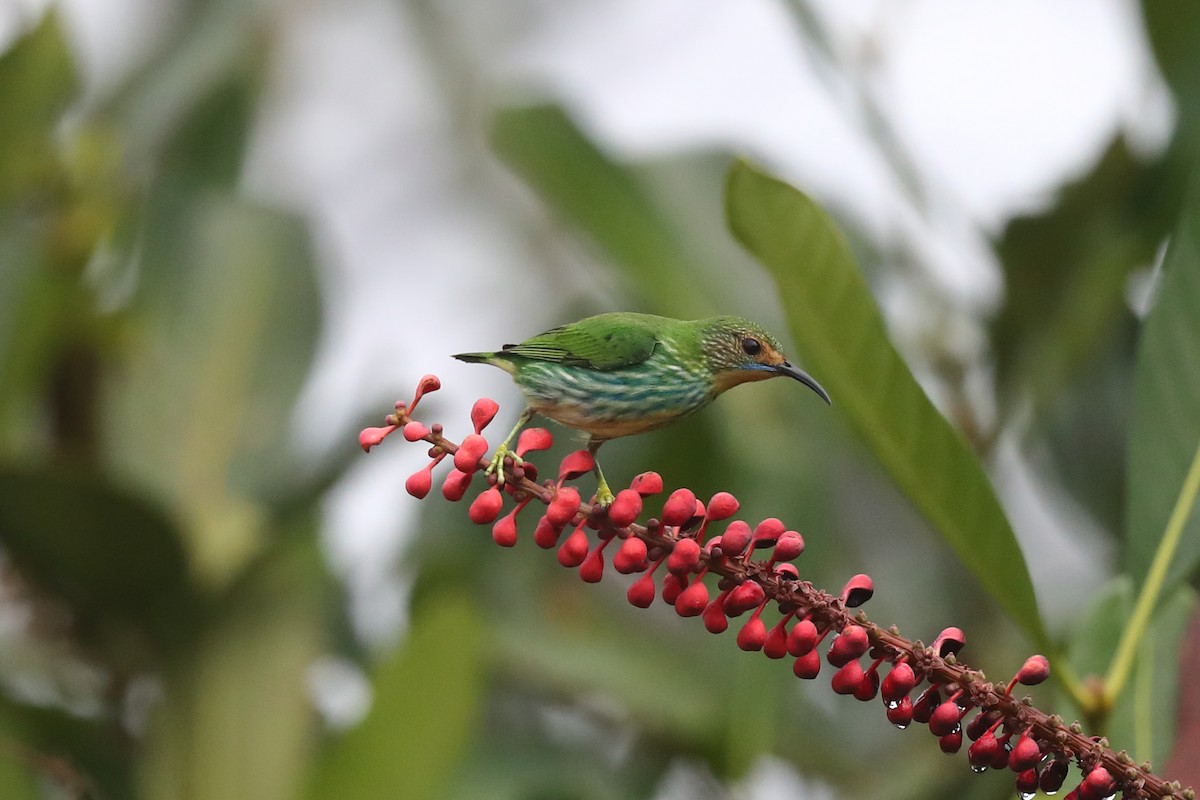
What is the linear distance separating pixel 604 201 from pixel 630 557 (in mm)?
1871

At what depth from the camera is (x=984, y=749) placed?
3.99 ft

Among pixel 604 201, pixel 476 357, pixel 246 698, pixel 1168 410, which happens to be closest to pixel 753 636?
pixel 476 357

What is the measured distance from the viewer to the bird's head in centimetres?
152

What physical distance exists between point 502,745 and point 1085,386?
1.56 m

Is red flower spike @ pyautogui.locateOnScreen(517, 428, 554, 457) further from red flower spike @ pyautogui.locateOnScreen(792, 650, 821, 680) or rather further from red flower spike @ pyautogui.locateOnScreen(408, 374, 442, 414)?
red flower spike @ pyautogui.locateOnScreen(792, 650, 821, 680)

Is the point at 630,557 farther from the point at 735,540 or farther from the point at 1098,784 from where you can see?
the point at 1098,784

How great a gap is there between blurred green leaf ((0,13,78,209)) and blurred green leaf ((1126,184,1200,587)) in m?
2.54

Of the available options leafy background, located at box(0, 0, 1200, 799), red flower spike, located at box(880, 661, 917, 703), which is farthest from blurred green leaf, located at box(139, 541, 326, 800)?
red flower spike, located at box(880, 661, 917, 703)

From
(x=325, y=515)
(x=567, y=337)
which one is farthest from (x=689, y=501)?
(x=325, y=515)

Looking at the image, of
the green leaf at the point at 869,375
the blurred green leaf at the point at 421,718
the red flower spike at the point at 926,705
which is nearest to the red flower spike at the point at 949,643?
the red flower spike at the point at 926,705

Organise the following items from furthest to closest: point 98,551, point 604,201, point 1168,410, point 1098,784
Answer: point 604,201 < point 98,551 < point 1168,410 < point 1098,784

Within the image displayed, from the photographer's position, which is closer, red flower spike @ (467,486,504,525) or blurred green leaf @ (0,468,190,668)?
red flower spike @ (467,486,504,525)

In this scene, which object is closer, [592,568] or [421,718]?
[592,568]

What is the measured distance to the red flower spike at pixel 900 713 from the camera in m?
1.22
